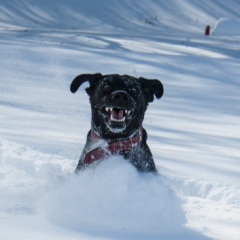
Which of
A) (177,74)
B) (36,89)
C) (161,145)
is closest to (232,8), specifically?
(177,74)

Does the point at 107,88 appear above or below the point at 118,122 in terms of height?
above

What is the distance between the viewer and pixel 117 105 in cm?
432

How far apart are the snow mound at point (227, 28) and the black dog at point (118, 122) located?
21860 mm

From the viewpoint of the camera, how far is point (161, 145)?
6.90 metres

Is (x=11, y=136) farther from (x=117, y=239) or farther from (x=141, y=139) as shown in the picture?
(x=117, y=239)

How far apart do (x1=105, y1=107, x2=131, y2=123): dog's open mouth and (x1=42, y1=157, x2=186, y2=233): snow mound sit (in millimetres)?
320

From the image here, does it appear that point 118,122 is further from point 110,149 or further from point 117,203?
point 117,203

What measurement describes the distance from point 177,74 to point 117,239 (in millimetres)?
10184

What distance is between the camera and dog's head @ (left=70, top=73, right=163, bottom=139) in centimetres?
435

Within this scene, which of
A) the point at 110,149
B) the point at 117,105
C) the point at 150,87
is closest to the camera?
the point at 117,105

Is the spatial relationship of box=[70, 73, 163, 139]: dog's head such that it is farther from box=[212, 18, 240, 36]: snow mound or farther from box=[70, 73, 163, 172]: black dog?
box=[212, 18, 240, 36]: snow mound

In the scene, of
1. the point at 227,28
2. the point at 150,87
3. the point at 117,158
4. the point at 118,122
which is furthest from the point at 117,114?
the point at 227,28

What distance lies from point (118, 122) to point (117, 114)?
7 centimetres

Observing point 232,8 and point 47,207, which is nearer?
point 47,207
